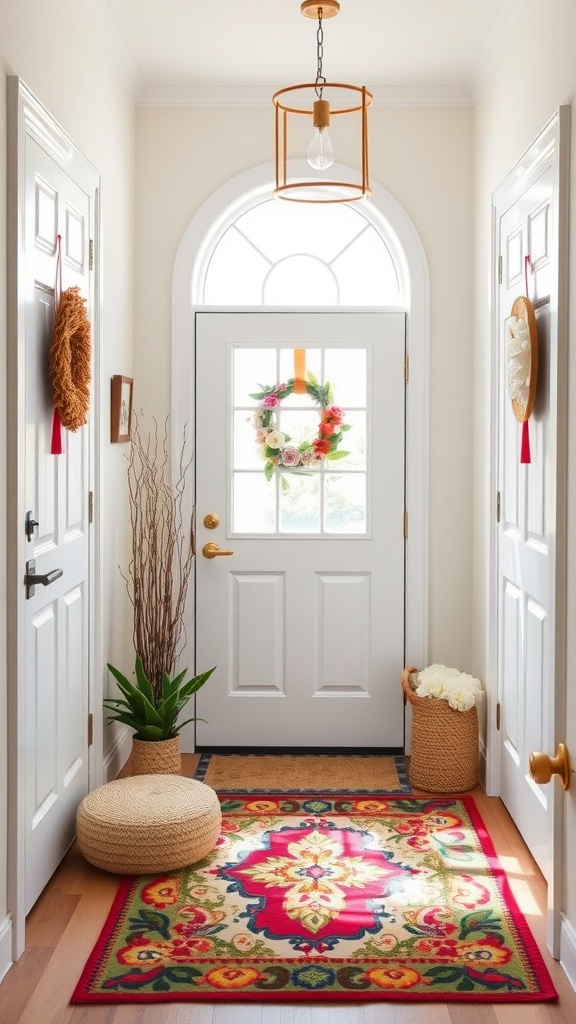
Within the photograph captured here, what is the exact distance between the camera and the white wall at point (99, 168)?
8.25ft

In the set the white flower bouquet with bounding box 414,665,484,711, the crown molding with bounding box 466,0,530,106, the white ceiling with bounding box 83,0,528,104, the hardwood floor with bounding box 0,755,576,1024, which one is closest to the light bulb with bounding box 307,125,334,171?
the white ceiling with bounding box 83,0,528,104

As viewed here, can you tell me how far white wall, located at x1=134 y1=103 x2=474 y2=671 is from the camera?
169 inches

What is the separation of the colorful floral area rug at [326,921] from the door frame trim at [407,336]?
1.02 meters

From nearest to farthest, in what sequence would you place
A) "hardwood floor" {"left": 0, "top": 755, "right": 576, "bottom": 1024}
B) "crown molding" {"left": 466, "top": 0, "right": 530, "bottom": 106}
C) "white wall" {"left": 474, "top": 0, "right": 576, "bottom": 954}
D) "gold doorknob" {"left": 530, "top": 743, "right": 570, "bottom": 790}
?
1. "gold doorknob" {"left": 530, "top": 743, "right": 570, "bottom": 790}
2. "hardwood floor" {"left": 0, "top": 755, "right": 576, "bottom": 1024}
3. "white wall" {"left": 474, "top": 0, "right": 576, "bottom": 954}
4. "crown molding" {"left": 466, "top": 0, "right": 530, "bottom": 106}

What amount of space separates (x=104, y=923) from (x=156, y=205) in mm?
2892

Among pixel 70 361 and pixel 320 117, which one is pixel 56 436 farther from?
pixel 320 117

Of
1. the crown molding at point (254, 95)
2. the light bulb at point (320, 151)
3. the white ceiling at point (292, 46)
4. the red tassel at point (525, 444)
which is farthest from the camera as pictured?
the crown molding at point (254, 95)

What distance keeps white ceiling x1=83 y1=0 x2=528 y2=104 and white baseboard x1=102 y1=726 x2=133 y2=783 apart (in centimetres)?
263

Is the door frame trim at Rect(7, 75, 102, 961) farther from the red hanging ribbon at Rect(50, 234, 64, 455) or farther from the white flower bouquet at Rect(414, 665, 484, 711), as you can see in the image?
the white flower bouquet at Rect(414, 665, 484, 711)

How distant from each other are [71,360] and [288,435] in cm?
154

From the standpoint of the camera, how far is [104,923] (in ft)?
9.15

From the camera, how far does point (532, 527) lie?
3.21 m

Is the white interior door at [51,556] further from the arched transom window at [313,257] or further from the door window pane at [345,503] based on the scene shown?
the door window pane at [345,503]

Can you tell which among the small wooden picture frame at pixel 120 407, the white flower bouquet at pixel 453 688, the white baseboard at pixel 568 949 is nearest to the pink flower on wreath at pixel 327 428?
the small wooden picture frame at pixel 120 407
